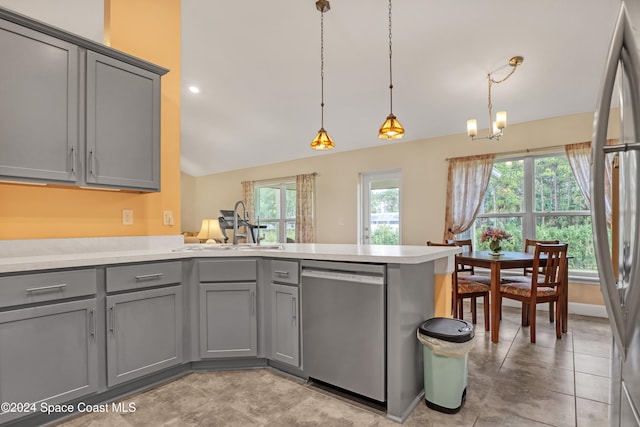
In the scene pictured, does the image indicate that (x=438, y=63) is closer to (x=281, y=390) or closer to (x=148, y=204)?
(x=148, y=204)

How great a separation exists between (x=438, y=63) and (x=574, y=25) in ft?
4.00

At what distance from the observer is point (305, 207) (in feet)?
21.5

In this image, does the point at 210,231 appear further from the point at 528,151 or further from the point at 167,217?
the point at 528,151

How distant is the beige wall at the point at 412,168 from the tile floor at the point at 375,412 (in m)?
2.64

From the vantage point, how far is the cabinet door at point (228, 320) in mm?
2377

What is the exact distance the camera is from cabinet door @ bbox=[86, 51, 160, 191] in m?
2.18

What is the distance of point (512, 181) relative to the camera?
4.55 metres

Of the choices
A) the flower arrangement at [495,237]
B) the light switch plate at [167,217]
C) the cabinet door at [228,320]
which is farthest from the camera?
the flower arrangement at [495,237]

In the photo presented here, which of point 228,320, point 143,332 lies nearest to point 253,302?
point 228,320

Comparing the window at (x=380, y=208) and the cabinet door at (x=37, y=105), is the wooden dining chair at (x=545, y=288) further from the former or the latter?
the cabinet door at (x=37, y=105)

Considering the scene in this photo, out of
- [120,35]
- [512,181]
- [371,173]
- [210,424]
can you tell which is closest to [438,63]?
[512,181]

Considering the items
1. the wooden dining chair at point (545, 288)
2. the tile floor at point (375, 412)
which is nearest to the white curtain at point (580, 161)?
the wooden dining chair at point (545, 288)

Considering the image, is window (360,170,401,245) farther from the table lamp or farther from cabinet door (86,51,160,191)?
cabinet door (86,51,160,191)

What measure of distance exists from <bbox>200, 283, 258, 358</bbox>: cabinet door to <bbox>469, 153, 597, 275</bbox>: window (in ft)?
12.0
